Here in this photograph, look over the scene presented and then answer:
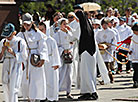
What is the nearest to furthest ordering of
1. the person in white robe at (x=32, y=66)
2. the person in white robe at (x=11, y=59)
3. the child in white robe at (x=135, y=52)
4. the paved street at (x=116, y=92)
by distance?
the person in white robe at (x=11, y=59) < the person in white robe at (x=32, y=66) < the paved street at (x=116, y=92) < the child in white robe at (x=135, y=52)

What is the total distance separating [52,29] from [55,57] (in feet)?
5.53

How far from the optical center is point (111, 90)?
14.7 meters

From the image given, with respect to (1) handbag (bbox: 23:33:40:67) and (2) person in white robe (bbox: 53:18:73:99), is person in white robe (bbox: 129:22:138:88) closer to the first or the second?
(2) person in white robe (bbox: 53:18:73:99)

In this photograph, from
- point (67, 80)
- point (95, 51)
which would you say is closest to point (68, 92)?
point (67, 80)

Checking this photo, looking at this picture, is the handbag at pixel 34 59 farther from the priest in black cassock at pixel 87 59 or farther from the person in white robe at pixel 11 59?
the priest in black cassock at pixel 87 59

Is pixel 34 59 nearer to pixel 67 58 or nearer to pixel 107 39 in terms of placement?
pixel 67 58

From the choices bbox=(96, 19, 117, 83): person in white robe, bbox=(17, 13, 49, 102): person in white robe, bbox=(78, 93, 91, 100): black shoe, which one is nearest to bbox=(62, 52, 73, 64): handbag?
bbox=(78, 93, 91, 100): black shoe

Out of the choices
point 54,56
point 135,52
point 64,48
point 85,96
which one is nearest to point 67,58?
point 64,48

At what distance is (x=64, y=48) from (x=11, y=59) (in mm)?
3168

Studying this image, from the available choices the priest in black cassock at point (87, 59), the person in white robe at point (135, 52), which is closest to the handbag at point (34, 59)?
the priest in black cassock at point (87, 59)

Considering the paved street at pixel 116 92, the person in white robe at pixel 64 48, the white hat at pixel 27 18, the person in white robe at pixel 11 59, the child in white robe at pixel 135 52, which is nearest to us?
the person in white robe at pixel 11 59

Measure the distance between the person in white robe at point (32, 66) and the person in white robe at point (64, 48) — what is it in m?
1.90

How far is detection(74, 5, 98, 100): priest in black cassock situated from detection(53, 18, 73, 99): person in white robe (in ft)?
1.63

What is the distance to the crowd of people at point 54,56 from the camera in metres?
10.6
